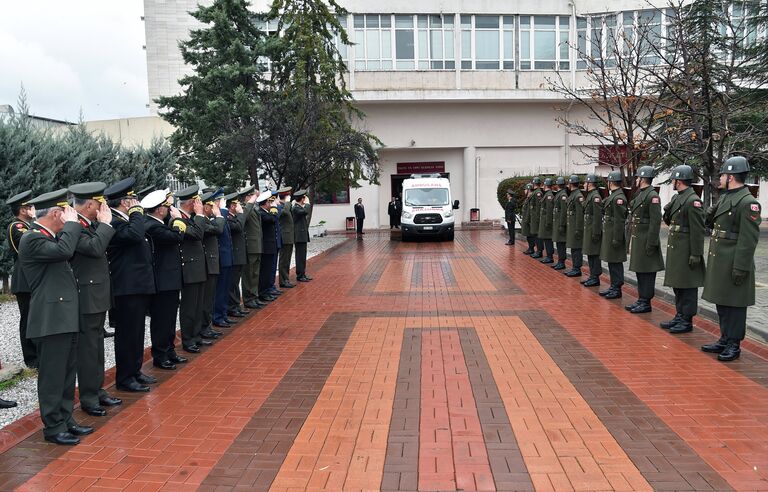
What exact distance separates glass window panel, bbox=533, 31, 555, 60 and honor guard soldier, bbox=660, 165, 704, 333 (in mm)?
25626

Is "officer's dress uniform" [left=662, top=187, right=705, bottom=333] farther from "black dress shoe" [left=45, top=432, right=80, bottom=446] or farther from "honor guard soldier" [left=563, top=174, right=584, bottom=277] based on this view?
"black dress shoe" [left=45, top=432, right=80, bottom=446]

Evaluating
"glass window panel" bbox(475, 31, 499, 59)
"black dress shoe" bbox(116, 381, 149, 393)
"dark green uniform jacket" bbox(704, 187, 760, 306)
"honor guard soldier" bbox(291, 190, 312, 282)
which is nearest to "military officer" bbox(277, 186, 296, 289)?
"honor guard soldier" bbox(291, 190, 312, 282)

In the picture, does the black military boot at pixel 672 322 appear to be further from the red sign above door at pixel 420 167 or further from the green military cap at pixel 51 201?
the red sign above door at pixel 420 167

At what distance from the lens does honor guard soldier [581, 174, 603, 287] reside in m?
11.3

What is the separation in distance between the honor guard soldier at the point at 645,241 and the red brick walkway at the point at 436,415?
1.33 ft

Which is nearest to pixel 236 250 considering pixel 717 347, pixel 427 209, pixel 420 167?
pixel 717 347

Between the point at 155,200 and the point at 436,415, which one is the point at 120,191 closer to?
the point at 155,200

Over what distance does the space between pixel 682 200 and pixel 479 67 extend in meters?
25.1

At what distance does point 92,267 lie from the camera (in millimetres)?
5082

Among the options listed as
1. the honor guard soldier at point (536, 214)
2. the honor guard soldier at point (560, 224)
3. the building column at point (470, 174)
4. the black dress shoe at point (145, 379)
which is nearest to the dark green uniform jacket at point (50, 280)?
the black dress shoe at point (145, 379)

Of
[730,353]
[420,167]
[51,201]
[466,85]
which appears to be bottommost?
[730,353]

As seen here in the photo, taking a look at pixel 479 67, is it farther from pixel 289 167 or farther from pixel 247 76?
pixel 289 167

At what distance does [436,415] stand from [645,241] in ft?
17.7

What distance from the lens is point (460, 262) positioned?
1595 centimetres
